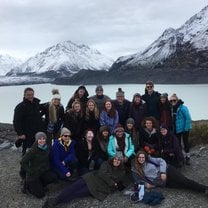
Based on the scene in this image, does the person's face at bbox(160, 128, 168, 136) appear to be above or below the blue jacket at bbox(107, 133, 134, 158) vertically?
above

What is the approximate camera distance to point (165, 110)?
6.52 m

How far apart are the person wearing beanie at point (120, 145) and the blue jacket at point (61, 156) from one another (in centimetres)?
56

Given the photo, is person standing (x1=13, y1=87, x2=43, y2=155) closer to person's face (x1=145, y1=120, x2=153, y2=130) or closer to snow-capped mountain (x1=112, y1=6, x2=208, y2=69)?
person's face (x1=145, y1=120, x2=153, y2=130)

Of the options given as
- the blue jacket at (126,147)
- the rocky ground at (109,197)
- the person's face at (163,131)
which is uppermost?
the person's face at (163,131)

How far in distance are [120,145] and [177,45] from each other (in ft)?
255

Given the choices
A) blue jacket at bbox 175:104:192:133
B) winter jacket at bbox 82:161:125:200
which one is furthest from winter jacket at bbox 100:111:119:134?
blue jacket at bbox 175:104:192:133

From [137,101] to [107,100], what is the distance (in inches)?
21.4

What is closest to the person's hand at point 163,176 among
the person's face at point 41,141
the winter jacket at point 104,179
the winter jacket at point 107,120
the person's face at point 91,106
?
the winter jacket at point 104,179

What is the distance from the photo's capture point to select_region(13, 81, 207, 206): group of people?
17.9 feet

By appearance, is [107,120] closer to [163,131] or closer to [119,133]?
[119,133]

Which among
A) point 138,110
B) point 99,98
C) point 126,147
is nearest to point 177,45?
point 99,98

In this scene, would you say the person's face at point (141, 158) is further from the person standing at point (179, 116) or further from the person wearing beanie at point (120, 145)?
the person standing at point (179, 116)

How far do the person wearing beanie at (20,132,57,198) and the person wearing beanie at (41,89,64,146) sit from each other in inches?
29.6

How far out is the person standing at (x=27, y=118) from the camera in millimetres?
6051
